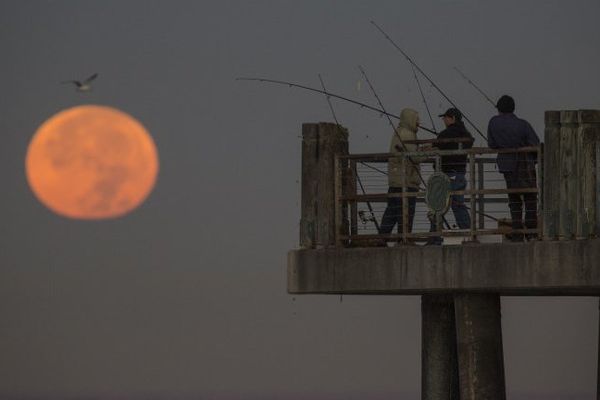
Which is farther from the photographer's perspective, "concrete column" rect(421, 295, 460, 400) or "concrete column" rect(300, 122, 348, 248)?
"concrete column" rect(421, 295, 460, 400)

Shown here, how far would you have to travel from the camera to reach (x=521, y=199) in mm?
30078

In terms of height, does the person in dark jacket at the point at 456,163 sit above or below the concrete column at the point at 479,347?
above

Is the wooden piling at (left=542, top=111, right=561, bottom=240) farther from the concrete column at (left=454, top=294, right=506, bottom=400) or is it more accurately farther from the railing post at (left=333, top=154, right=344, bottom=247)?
the railing post at (left=333, top=154, right=344, bottom=247)

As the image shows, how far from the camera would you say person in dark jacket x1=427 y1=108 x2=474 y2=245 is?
30219 mm

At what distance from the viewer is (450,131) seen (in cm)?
3095

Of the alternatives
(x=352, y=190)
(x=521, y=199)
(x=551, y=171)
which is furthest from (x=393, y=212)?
(x=551, y=171)

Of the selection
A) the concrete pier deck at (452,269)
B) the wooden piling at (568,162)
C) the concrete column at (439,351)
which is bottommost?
the concrete column at (439,351)

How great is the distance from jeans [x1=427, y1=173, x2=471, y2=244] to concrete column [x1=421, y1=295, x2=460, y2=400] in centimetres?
227

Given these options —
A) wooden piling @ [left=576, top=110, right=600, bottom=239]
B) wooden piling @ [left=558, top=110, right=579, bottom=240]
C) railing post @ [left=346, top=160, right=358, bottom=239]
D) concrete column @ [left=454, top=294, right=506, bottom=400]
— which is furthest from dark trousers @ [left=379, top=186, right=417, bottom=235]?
wooden piling @ [left=576, top=110, right=600, bottom=239]

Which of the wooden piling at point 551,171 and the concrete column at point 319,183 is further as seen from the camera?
the concrete column at point 319,183

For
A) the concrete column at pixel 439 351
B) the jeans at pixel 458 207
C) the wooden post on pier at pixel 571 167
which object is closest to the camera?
the wooden post on pier at pixel 571 167

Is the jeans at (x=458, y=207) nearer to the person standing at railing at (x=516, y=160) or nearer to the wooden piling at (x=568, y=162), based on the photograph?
the person standing at railing at (x=516, y=160)

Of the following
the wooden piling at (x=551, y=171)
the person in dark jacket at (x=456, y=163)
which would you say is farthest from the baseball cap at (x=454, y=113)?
the wooden piling at (x=551, y=171)

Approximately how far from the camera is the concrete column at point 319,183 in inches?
1219
